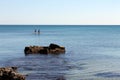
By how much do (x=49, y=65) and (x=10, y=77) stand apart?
66.6 ft

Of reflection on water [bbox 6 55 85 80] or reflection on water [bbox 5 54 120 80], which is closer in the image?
reflection on water [bbox 5 54 120 80]

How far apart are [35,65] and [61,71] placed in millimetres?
7720

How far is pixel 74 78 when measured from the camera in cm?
4262

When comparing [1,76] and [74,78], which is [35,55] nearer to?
[74,78]

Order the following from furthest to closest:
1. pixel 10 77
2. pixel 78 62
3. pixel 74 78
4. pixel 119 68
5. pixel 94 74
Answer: pixel 78 62, pixel 119 68, pixel 94 74, pixel 74 78, pixel 10 77

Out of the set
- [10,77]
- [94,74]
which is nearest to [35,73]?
[94,74]

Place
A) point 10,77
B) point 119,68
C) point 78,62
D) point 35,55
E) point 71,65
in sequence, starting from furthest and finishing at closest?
point 35,55 < point 78,62 < point 71,65 < point 119,68 < point 10,77

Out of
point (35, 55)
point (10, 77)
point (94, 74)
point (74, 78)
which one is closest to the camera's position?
point (10, 77)

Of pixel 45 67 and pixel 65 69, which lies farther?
pixel 45 67

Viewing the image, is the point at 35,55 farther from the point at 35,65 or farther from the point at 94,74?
the point at 94,74

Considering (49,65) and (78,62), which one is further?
(78,62)

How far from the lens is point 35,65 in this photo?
5500 cm

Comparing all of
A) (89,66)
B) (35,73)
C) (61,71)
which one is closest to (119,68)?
(89,66)

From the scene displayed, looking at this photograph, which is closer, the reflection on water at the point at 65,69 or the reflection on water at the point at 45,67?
the reflection on water at the point at 65,69
